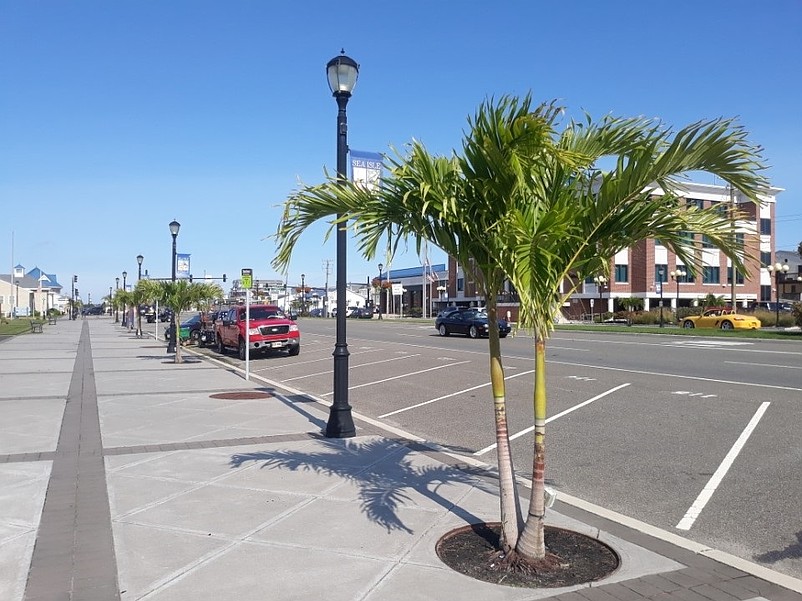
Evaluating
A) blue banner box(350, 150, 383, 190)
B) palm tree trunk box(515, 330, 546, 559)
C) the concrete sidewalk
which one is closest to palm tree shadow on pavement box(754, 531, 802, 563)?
the concrete sidewalk

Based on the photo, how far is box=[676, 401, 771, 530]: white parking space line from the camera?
607 cm

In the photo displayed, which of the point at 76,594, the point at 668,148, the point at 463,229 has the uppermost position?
the point at 668,148

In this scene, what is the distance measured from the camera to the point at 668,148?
15.4 feet

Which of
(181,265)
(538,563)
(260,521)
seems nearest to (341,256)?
(260,521)

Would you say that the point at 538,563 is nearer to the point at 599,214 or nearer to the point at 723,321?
the point at 599,214

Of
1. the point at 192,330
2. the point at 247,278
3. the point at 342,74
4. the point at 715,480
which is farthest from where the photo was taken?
the point at 192,330

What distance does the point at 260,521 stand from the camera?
225 inches

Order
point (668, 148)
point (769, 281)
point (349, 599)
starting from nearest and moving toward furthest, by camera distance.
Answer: point (349, 599) → point (668, 148) → point (769, 281)

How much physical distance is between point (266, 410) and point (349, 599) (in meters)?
7.81

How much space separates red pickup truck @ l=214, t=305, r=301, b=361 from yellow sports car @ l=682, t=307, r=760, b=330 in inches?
1006

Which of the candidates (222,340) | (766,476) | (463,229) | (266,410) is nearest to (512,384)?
(266,410)

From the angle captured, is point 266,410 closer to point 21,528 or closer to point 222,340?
point 21,528

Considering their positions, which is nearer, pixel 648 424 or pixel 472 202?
pixel 472 202

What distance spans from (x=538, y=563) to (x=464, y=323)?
102 ft
